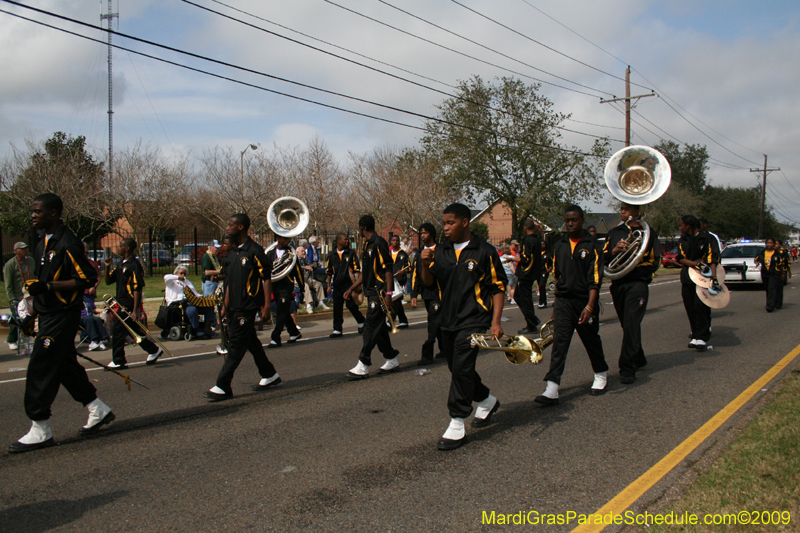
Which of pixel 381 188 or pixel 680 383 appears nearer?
pixel 680 383

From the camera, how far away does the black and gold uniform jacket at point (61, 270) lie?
4875 mm

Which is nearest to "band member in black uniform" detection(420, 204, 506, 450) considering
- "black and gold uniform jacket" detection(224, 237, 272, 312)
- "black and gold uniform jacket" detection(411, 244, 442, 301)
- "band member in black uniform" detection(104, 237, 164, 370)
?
"black and gold uniform jacket" detection(411, 244, 442, 301)

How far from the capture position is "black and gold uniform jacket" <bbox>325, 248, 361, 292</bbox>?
33.5ft

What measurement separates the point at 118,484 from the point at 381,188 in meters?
30.4

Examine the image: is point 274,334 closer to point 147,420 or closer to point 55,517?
point 147,420

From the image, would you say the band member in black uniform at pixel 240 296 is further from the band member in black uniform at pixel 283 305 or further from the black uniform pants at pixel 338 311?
the black uniform pants at pixel 338 311

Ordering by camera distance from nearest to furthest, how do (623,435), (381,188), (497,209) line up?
(623,435)
(381,188)
(497,209)

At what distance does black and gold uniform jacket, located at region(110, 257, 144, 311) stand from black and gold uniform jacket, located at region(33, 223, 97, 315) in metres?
3.43

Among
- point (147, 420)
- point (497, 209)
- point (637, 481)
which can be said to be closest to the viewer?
point (637, 481)

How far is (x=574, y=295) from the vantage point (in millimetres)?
5969

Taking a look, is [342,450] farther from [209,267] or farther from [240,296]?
[209,267]

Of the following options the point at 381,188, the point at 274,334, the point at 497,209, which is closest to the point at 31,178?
the point at 381,188

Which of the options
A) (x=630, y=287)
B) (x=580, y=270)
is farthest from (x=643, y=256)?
(x=580, y=270)

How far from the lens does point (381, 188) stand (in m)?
33.9
